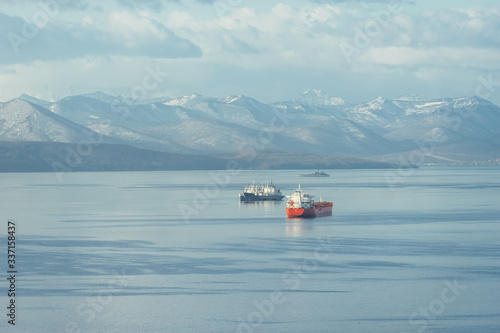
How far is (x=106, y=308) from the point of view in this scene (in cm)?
5053

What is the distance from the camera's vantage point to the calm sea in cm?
4744

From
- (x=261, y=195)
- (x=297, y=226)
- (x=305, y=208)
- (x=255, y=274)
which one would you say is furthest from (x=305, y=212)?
(x=255, y=274)

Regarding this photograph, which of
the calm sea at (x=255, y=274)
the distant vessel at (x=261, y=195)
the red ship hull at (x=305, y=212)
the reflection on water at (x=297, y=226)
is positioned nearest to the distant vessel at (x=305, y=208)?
the red ship hull at (x=305, y=212)

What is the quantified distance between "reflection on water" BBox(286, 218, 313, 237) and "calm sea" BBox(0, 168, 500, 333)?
0.14 metres

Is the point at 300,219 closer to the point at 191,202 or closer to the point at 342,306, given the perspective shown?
the point at 191,202

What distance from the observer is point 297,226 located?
103m

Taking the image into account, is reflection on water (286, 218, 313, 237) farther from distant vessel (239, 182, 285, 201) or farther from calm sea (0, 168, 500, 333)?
distant vessel (239, 182, 285, 201)

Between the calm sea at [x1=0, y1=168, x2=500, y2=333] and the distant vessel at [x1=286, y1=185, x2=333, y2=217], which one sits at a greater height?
the distant vessel at [x1=286, y1=185, x2=333, y2=217]

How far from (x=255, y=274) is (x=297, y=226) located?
1621 inches

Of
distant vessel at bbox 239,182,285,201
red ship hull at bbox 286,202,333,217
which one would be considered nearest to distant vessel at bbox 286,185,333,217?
red ship hull at bbox 286,202,333,217

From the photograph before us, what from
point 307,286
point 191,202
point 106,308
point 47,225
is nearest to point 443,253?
point 307,286

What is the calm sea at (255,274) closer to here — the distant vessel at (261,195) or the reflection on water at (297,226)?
the reflection on water at (297,226)

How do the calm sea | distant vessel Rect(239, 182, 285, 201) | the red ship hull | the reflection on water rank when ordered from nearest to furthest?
the calm sea
the reflection on water
the red ship hull
distant vessel Rect(239, 182, 285, 201)

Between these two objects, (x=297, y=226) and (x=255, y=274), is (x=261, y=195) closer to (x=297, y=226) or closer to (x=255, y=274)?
(x=297, y=226)
